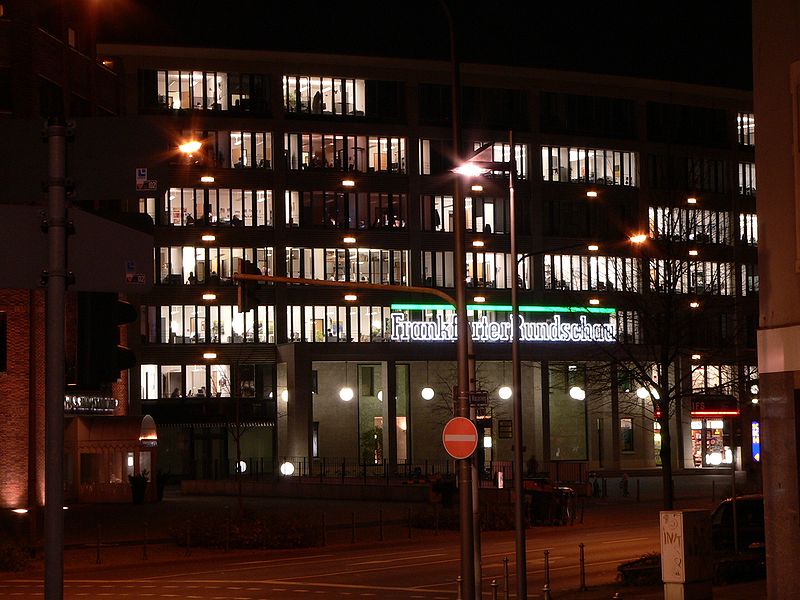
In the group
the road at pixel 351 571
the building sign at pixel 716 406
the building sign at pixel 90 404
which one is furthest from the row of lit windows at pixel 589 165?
the building sign at pixel 716 406

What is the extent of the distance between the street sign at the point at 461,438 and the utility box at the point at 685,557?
308 centimetres

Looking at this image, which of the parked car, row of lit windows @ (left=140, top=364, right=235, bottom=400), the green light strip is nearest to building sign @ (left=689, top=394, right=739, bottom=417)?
the parked car

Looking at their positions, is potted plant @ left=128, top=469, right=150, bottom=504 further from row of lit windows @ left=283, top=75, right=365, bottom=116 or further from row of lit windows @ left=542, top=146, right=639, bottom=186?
row of lit windows @ left=542, top=146, right=639, bottom=186

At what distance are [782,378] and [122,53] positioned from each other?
72.3 metres

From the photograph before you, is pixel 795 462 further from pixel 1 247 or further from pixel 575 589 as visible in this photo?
pixel 1 247

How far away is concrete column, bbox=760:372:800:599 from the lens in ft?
51.5

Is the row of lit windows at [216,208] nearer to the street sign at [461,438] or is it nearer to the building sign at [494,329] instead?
the building sign at [494,329]

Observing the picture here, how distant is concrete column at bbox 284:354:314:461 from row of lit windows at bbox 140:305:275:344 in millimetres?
4013

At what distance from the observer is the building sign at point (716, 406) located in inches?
1118

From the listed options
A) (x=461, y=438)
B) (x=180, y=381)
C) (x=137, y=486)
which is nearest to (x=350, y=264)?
(x=180, y=381)

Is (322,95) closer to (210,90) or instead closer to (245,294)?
(210,90)

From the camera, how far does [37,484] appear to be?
44688mm

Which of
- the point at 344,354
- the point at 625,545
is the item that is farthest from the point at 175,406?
the point at 625,545

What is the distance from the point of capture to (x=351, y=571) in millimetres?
28484
